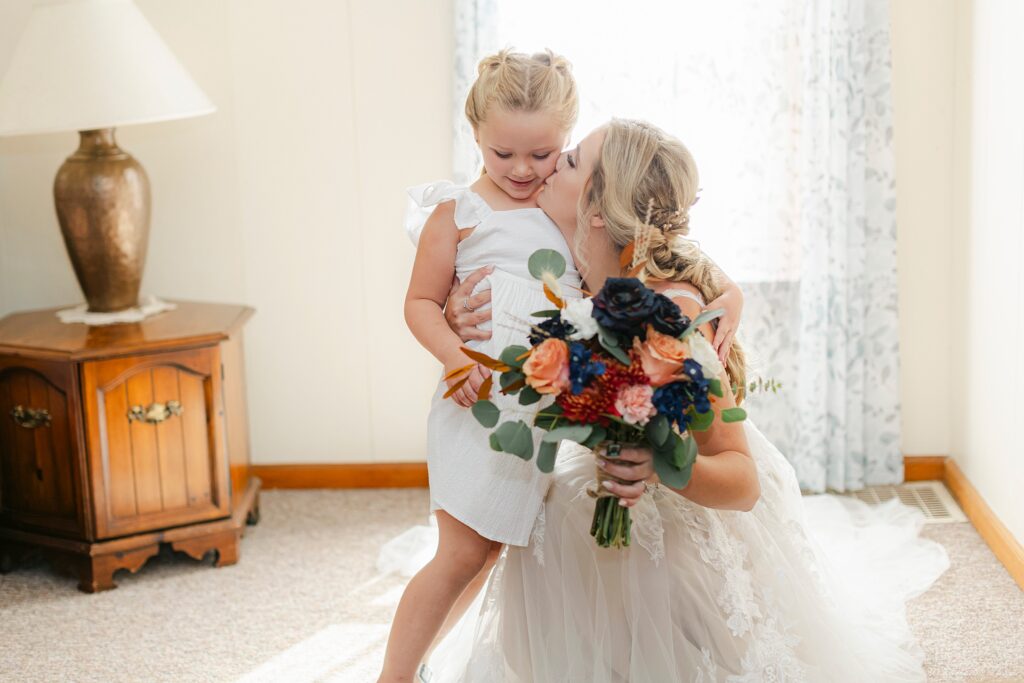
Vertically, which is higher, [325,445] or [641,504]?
[641,504]

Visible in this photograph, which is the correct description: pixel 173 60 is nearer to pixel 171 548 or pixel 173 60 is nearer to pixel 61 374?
pixel 61 374

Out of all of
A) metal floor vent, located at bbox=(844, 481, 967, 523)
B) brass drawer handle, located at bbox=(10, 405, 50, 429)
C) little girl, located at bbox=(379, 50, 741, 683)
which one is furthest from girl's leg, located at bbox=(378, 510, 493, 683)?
metal floor vent, located at bbox=(844, 481, 967, 523)

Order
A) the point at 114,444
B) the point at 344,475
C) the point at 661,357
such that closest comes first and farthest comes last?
the point at 661,357
the point at 114,444
the point at 344,475

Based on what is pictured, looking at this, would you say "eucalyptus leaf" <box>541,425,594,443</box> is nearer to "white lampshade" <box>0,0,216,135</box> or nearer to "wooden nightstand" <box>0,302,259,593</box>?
"wooden nightstand" <box>0,302,259,593</box>

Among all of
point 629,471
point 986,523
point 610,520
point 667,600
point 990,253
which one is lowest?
point 986,523

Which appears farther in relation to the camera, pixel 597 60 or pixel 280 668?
pixel 597 60

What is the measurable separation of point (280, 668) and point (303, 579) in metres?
0.51

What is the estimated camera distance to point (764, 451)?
238cm

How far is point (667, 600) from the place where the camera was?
A: 215cm

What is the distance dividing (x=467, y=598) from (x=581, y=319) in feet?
3.05

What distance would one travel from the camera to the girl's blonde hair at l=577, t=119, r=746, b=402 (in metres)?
2.09

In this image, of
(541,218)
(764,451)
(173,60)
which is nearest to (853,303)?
(764,451)

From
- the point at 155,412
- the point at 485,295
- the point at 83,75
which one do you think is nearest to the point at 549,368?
the point at 485,295

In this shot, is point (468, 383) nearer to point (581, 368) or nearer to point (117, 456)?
point (581, 368)
